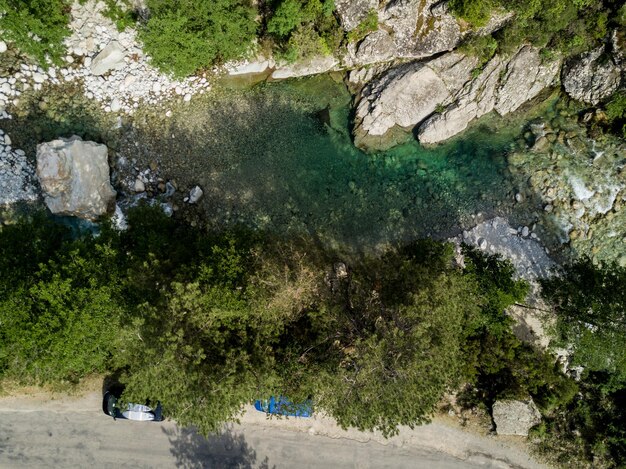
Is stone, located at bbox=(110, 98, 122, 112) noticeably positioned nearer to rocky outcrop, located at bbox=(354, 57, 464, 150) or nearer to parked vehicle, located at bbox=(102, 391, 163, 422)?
rocky outcrop, located at bbox=(354, 57, 464, 150)

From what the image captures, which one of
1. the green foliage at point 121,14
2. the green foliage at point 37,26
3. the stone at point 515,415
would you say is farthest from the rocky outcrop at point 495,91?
the green foliage at point 37,26

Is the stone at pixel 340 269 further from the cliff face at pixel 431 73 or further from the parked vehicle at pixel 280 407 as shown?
the cliff face at pixel 431 73

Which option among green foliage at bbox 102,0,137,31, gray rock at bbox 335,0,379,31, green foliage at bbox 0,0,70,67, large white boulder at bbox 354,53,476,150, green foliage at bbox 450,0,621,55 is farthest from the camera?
large white boulder at bbox 354,53,476,150

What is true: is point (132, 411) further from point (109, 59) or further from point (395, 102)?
point (395, 102)

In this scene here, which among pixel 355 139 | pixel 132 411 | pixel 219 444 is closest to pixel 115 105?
pixel 355 139

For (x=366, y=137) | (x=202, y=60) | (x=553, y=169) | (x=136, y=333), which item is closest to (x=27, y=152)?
(x=202, y=60)

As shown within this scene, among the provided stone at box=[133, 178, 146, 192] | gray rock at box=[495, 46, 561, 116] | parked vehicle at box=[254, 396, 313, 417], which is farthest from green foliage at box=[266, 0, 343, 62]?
parked vehicle at box=[254, 396, 313, 417]
